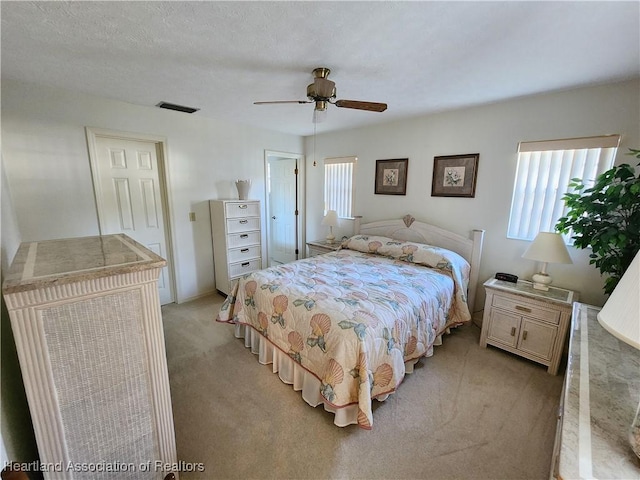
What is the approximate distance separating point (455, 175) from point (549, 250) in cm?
120

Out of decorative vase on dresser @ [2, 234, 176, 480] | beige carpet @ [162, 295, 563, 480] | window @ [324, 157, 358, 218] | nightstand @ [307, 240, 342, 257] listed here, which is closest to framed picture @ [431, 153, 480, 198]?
window @ [324, 157, 358, 218]

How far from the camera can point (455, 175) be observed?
3.00 meters

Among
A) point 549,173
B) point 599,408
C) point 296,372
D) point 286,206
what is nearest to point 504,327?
point 549,173

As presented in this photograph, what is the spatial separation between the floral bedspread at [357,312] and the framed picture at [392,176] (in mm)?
850

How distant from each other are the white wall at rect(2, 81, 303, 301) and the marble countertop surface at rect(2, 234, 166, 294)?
1.40 m

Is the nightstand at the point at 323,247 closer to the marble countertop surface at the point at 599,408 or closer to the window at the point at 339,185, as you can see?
the window at the point at 339,185

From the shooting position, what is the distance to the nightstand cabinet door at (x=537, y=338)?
7.17ft

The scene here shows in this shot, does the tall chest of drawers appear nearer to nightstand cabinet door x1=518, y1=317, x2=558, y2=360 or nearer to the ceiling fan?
the ceiling fan

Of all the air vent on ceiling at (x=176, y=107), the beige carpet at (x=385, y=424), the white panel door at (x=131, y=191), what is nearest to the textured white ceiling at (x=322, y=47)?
the air vent on ceiling at (x=176, y=107)

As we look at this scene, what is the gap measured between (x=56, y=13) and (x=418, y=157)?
3.20 meters

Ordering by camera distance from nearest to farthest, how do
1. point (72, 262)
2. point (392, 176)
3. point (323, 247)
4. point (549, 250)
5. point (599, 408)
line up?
1. point (599, 408)
2. point (72, 262)
3. point (549, 250)
4. point (392, 176)
5. point (323, 247)

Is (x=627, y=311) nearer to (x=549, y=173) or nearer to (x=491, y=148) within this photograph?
(x=549, y=173)

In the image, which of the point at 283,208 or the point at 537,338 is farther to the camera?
the point at 283,208

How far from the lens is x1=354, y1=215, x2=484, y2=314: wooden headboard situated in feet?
9.44
